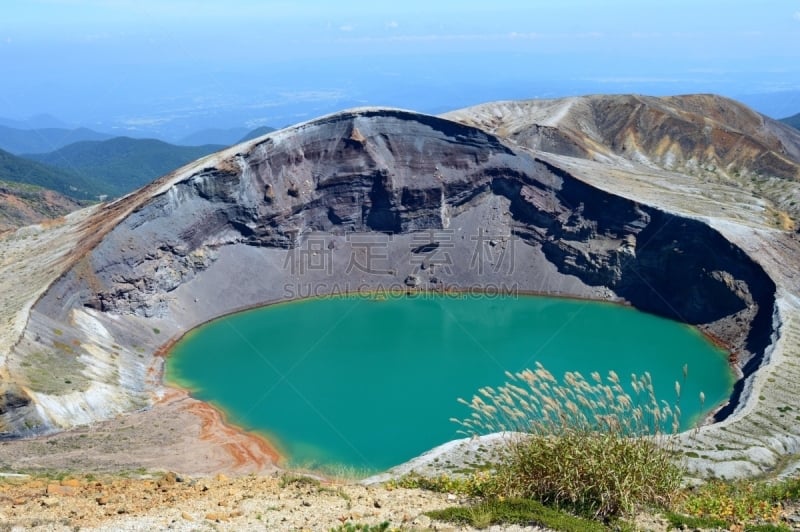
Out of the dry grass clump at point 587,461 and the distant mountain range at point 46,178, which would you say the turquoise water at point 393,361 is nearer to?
the dry grass clump at point 587,461

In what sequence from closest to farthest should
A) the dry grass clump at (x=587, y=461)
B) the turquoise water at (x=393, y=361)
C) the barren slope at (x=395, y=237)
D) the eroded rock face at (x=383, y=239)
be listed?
the dry grass clump at (x=587, y=461)
the turquoise water at (x=393, y=361)
the barren slope at (x=395, y=237)
the eroded rock face at (x=383, y=239)

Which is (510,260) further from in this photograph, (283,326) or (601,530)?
(601,530)

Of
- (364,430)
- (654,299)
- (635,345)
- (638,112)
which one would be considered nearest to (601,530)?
(364,430)

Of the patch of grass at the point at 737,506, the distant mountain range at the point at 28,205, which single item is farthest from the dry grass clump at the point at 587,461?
the distant mountain range at the point at 28,205

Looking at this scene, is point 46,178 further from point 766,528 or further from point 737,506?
point 766,528

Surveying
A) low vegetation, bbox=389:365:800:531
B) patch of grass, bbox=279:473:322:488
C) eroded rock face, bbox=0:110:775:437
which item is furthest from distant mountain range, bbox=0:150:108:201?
low vegetation, bbox=389:365:800:531

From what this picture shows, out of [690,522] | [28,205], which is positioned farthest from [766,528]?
[28,205]

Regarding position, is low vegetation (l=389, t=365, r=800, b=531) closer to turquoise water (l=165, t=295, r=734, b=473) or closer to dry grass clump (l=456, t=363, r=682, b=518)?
dry grass clump (l=456, t=363, r=682, b=518)
